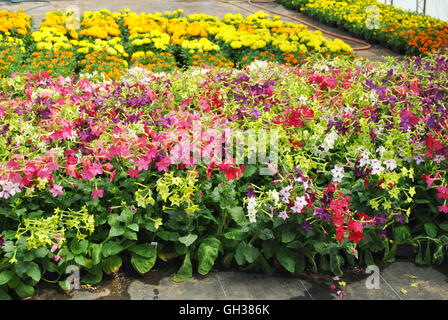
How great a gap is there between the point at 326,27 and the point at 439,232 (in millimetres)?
11680

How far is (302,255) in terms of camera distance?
10.6 feet

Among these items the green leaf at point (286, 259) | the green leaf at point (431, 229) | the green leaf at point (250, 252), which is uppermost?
the green leaf at point (431, 229)

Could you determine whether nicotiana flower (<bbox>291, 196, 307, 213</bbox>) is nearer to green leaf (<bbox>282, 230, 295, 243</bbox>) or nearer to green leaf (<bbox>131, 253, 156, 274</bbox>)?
green leaf (<bbox>282, 230, 295, 243</bbox>)

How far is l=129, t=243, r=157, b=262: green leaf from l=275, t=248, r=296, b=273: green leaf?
2.63ft

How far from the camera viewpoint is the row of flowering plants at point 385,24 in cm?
1075

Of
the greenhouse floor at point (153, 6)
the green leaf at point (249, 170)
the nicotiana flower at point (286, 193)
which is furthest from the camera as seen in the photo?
the greenhouse floor at point (153, 6)

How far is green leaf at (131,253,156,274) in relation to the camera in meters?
3.15

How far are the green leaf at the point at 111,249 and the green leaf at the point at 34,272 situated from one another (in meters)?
0.39

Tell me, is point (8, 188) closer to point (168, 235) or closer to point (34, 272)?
point (34, 272)

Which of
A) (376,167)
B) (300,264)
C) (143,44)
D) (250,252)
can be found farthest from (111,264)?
(143,44)

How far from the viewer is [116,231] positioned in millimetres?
3059

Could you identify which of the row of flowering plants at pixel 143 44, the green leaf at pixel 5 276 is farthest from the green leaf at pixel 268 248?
the row of flowering plants at pixel 143 44

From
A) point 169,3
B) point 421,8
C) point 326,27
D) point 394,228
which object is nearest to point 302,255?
point 394,228

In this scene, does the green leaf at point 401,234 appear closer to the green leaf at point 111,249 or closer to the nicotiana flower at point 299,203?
the nicotiana flower at point 299,203
